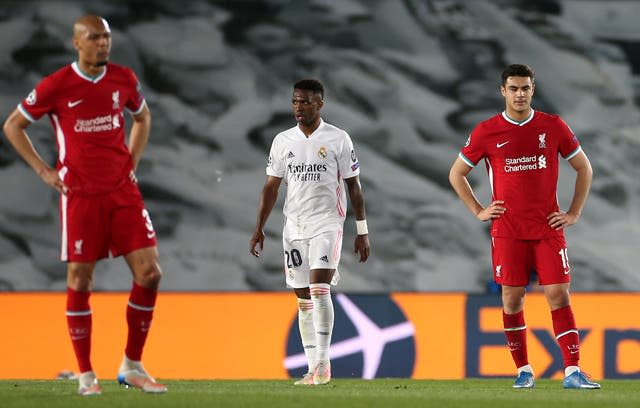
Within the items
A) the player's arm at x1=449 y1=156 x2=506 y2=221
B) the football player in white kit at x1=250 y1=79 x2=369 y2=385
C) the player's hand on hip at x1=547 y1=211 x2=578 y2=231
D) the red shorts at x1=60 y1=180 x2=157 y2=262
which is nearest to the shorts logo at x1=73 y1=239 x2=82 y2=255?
the red shorts at x1=60 y1=180 x2=157 y2=262

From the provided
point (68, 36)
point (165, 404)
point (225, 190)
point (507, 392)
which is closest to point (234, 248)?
point (225, 190)

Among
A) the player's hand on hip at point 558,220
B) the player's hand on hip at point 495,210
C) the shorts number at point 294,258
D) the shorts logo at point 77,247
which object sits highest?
the player's hand on hip at point 495,210

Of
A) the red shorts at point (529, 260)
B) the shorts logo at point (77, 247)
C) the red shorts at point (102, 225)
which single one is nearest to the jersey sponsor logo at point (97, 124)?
the red shorts at point (102, 225)

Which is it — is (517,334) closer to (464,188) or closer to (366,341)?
(464,188)

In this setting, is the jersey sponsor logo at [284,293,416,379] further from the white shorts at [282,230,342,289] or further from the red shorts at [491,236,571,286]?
the red shorts at [491,236,571,286]

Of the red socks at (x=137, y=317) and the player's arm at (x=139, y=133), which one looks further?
the player's arm at (x=139, y=133)

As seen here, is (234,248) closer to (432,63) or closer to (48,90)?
(432,63)

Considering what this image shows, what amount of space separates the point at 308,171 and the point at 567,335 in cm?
180

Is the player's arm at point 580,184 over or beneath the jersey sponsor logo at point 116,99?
beneath

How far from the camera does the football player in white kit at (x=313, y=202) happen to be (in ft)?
23.5

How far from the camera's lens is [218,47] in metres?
14.5

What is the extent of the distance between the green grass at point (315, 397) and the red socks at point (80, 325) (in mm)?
181

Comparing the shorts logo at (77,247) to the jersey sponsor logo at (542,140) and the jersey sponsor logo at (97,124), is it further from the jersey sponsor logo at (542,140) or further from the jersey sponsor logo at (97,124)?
the jersey sponsor logo at (542,140)

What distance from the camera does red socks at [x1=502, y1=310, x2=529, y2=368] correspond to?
273 inches
